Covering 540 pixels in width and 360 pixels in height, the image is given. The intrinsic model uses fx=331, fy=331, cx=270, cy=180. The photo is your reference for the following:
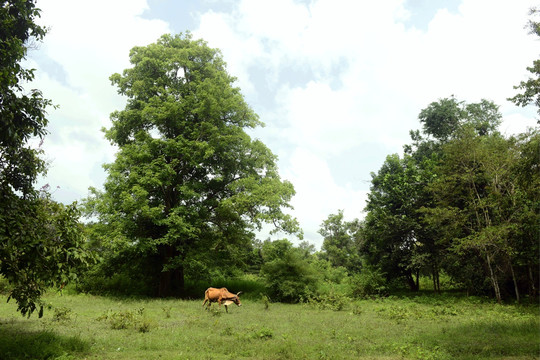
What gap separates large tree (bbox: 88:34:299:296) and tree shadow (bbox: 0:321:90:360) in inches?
405

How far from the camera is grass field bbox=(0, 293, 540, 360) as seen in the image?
26.1 feet

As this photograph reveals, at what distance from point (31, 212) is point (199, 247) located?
13.7 metres

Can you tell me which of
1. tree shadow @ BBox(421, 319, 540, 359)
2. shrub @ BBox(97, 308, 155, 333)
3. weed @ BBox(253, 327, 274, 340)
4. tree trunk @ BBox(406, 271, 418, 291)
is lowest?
tree shadow @ BBox(421, 319, 540, 359)

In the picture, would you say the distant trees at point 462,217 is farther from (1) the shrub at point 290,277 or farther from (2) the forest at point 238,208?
(1) the shrub at point 290,277

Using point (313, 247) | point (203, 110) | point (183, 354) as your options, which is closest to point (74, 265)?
point (183, 354)

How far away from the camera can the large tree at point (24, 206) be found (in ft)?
23.5

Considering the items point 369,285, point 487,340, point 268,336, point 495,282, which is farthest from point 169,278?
point 495,282

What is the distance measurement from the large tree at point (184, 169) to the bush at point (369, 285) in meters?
6.41

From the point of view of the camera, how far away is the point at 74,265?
8.30 meters

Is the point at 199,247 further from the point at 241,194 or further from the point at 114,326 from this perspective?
the point at 114,326

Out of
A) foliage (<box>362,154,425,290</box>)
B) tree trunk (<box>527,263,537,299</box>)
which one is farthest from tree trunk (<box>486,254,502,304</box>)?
foliage (<box>362,154,425,290</box>)

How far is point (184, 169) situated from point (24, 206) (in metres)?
14.9

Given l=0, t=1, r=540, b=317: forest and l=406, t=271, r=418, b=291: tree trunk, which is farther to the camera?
l=406, t=271, r=418, b=291: tree trunk

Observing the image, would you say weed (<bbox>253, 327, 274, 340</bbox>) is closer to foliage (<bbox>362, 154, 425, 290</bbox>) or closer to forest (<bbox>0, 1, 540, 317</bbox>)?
forest (<bbox>0, 1, 540, 317</bbox>)
